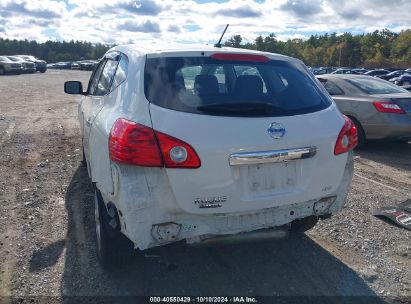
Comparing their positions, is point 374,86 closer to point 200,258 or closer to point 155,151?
point 200,258

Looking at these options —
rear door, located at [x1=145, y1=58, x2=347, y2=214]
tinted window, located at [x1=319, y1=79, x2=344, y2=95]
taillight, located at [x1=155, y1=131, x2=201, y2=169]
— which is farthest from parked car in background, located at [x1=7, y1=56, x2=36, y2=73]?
taillight, located at [x1=155, y1=131, x2=201, y2=169]

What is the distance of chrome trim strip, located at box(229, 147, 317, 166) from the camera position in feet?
9.33

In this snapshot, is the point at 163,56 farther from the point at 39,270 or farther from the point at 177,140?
the point at 39,270

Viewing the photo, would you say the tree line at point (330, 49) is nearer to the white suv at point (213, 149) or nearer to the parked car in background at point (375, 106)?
the parked car in background at point (375, 106)

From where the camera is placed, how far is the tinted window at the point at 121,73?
3.46 metres

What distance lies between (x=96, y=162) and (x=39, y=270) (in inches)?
40.5

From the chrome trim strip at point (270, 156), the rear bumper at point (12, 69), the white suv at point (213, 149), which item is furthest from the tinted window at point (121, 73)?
the rear bumper at point (12, 69)

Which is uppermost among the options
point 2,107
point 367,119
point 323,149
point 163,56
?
point 163,56

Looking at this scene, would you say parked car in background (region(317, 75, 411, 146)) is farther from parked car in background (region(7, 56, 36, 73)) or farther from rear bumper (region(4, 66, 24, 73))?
parked car in background (region(7, 56, 36, 73))

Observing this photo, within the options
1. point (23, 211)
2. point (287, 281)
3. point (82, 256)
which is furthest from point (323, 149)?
point (23, 211)

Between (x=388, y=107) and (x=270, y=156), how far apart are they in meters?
5.79

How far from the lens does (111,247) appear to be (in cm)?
336

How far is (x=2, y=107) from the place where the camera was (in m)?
14.1

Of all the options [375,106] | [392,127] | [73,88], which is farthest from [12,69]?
[392,127]
